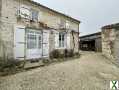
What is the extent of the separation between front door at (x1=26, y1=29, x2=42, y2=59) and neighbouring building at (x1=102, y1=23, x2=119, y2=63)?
6240 millimetres

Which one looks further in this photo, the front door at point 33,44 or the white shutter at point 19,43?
the front door at point 33,44

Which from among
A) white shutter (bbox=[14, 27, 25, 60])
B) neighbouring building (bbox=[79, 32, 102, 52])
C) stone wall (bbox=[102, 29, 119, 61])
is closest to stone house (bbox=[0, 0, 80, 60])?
white shutter (bbox=[14, 27, 25, 60])

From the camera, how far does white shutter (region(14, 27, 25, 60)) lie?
8547 mm

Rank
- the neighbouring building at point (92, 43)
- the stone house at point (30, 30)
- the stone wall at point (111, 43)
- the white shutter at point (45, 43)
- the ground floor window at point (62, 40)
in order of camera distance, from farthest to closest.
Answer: the neighbouring building at point (92, 43) → the ground floor window at point (62, 40) → the stone wall at point (111, 43) → the white shutter at point (45, 43) → the stone house at point (30, 30)

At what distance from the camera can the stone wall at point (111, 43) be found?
1090cm

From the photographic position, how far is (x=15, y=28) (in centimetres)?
854

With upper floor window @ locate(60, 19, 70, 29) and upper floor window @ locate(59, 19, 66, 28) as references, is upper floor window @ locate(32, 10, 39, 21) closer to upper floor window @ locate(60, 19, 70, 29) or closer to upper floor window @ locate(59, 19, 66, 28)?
upper floor window @ locate(59, 19, 66, 28)

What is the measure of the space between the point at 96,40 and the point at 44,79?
18206mm

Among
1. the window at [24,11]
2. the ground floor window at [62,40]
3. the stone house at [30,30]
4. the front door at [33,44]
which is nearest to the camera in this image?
the stone house at [30,30]

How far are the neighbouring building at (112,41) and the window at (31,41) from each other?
666 centimetres

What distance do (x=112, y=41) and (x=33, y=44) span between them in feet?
22.5

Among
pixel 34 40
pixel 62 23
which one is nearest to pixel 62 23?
pixel 62 23

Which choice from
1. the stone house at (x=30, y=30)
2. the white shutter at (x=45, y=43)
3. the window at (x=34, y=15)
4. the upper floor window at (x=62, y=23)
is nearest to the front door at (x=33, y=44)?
the stone house at (x=30, y=30)

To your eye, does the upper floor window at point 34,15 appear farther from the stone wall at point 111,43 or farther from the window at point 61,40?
the stone wall at point 111,43
